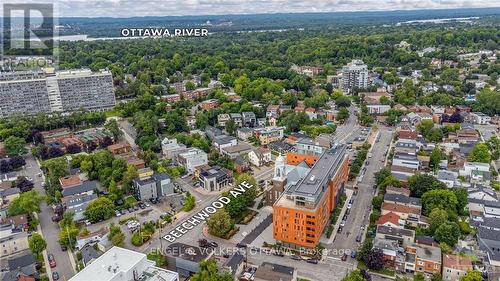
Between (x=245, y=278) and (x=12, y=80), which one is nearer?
(x=245, y=278)

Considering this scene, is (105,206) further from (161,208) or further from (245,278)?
(245,278)

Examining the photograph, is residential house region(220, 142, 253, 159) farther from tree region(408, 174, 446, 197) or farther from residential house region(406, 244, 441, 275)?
residential house region(406, 244, 441, 275)

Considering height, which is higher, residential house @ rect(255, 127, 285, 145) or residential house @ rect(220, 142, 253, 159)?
residential house @ rect(255, 127, 285, 145)

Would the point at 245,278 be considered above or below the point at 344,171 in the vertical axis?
below

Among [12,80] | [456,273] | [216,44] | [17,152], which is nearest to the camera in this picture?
[456,273]

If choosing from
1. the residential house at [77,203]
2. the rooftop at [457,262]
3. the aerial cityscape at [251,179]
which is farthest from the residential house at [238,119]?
the rooftop at [457,262]

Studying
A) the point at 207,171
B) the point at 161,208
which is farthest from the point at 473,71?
the point at 161,208

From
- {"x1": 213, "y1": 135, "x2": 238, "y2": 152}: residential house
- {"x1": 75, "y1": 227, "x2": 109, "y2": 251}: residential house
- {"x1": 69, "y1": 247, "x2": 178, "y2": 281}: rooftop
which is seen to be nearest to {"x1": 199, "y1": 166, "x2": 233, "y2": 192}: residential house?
{"x1": 213, "y1": 135, "x2": 238, "y2": 152}: residential house
